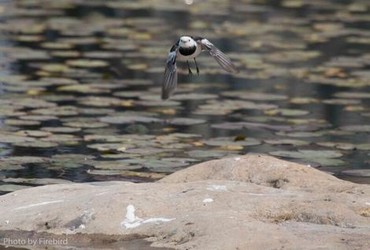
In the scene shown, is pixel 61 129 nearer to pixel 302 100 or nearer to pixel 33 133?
pixel 33 133

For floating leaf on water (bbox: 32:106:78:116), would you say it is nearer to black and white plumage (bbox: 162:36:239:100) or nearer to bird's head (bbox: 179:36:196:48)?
black and white plumage (bbox: 162:36:239:100)

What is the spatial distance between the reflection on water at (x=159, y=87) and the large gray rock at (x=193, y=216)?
1035 millimetres

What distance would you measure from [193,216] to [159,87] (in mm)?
4431

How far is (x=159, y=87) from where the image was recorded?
955 centimetres

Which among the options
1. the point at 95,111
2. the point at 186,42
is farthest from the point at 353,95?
the point at 186,42

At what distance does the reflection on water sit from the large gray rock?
1.04 metres

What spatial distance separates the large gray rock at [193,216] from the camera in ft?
16.3

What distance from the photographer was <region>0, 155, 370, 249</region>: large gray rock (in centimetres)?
496

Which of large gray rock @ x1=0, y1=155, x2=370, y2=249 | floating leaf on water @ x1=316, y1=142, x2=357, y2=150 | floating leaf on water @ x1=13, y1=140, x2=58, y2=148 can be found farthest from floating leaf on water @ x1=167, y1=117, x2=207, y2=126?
large gray rock @ x1=0, y1=155, x2=370, y2=249

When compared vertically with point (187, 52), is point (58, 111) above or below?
below

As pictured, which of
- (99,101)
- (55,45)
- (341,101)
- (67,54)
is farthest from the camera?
(55,45)

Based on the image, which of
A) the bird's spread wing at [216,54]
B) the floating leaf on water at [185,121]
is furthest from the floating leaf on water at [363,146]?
the bird's spread wing at [216,54]

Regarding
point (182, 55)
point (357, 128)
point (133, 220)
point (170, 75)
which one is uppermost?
point (182, 55)

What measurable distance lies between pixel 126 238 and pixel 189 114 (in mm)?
3506
